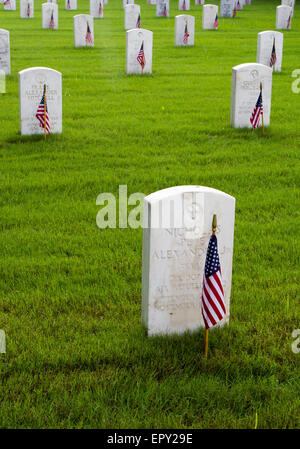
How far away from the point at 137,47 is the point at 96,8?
13.4 m

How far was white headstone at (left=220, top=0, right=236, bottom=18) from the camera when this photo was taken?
27641 millimetres

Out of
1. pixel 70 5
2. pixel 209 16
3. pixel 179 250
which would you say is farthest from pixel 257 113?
pixel 70 5

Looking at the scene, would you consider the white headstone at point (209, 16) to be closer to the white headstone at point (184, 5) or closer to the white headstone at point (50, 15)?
the white headstone at point (50, 15)

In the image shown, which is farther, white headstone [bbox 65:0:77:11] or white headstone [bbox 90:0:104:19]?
white headstone [bbox 65:0:77:11]

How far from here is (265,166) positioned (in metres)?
8.81

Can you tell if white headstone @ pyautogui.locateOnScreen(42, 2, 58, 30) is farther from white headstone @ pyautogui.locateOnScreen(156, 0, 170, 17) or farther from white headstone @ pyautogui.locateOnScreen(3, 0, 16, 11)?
white headstone @ pyautogui.locateOnScreen(3, 0, 16, 11)

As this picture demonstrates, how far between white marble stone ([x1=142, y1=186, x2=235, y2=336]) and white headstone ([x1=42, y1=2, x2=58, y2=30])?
2056 centimetres

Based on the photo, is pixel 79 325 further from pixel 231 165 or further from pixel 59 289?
pixel 231 165

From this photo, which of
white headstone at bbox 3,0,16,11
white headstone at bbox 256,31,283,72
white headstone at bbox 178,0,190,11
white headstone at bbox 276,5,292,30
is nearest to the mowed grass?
white headstone at bbox 256,31,283,72

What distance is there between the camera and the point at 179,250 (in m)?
4.58

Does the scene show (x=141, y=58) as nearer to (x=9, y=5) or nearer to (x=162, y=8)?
(x=162, y=8)

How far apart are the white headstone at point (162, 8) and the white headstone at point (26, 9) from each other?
212 inches

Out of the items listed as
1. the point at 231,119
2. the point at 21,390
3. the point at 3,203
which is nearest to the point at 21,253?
the point at 3,203

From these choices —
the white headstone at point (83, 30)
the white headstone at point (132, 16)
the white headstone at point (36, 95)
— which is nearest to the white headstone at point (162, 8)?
the white headstone at point (132, 16)
